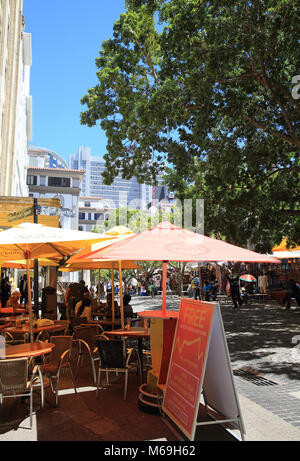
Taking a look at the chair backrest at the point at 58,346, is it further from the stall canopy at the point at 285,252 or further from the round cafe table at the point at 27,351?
the stall canopy at the point at 285,252

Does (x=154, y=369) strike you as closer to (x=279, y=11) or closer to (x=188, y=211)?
(x=279, y=11)

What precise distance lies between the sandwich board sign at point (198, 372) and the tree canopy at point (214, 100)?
28.1 ft

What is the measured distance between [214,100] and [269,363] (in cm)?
852

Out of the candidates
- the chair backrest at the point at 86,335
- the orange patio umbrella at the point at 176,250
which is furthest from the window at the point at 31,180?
the orange patio umbrella at the point at 176,250

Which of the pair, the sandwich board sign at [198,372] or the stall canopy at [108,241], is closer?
the sandwich board sign at [198,372]

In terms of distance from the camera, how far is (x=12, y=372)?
15.1 ft

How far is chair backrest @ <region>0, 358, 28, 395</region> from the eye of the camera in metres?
4.59

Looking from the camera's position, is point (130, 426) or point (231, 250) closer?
point (130, 426)

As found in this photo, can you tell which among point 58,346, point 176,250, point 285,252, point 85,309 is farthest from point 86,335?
point 285,252

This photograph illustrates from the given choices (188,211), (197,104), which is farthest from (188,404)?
(188,211)

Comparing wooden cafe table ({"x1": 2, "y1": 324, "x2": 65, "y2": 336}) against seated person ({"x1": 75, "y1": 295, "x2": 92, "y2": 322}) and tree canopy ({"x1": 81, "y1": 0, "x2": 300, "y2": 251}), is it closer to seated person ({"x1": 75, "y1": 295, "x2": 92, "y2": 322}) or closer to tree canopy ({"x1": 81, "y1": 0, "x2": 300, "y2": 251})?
seated person ({"x1": 75, "y1": 295, "x2": 92, "y2": 322})

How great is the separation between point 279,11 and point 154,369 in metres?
10.1

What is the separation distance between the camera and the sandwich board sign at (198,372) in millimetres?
3802

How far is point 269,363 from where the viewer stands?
304 inches
